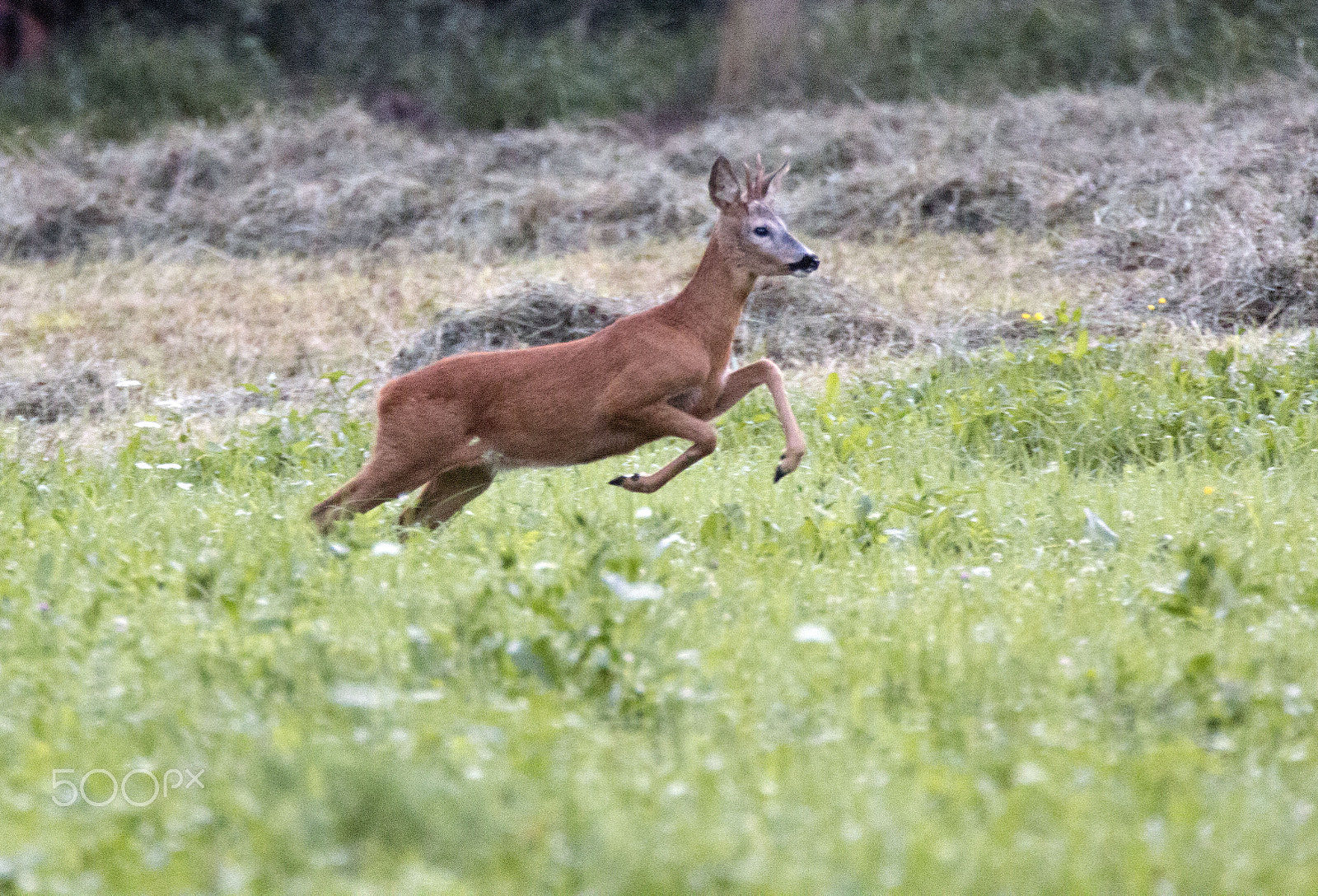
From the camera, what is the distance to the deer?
5.47m

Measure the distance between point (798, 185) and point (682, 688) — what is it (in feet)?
32.5

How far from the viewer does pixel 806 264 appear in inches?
224

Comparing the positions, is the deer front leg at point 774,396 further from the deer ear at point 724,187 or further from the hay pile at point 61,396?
the hay pile at point 61,396

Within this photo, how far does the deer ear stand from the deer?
0.34 m

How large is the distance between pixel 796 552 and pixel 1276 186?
6.77 metres

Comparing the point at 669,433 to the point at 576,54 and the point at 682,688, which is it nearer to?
the point at 682,688

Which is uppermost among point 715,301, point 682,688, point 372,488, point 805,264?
point 805,264

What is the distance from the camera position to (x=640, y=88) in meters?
18.3

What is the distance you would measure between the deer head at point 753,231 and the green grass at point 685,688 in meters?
0.87

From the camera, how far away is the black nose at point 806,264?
5676mm

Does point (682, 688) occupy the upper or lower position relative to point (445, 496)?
upper

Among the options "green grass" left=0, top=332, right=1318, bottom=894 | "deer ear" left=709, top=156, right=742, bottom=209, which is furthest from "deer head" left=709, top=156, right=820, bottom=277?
"green grass" left=0, top=332, right=1318, bottom=894

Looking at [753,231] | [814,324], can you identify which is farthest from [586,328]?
[753,231]

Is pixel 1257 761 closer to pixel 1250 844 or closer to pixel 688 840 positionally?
pixel 1250 844
